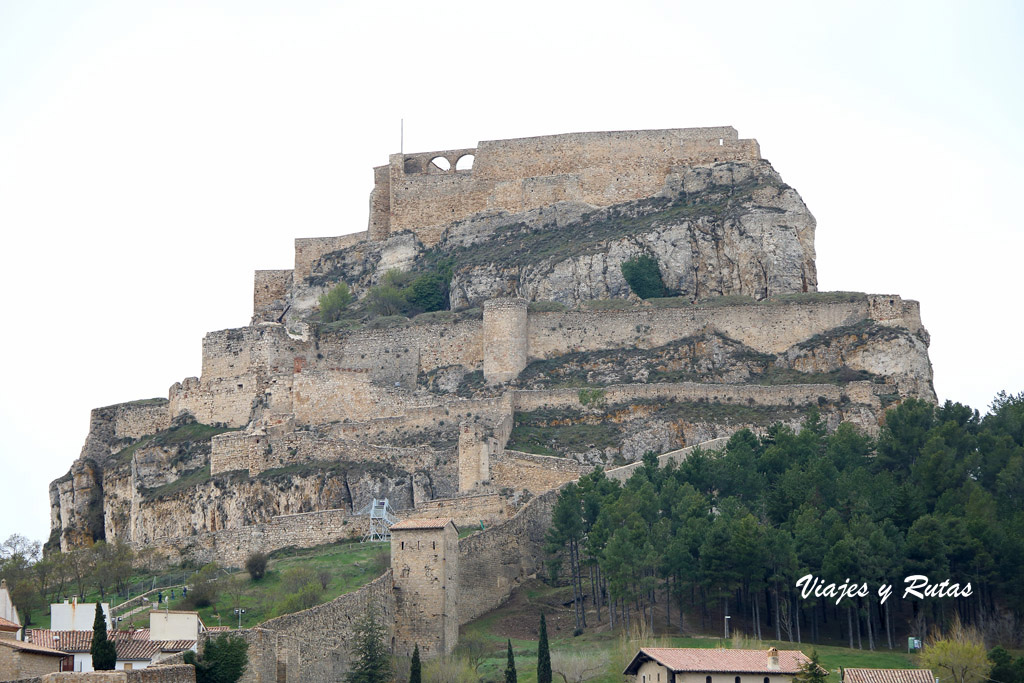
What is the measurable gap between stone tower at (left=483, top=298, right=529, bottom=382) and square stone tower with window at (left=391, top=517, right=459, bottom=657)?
22.4 metres

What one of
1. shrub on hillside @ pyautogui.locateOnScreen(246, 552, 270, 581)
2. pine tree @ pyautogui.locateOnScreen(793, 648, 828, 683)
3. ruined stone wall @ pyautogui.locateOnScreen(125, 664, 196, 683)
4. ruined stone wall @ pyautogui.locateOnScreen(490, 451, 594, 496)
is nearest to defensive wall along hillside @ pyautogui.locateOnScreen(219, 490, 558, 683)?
ruined stone wall @ pyautogui.locateOnScreen(125, 664, 196, 683)

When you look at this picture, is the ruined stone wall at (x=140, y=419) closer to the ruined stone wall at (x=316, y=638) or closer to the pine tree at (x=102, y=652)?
the ruined stone wall at (x=316, y=638)

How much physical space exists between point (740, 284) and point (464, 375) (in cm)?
1421

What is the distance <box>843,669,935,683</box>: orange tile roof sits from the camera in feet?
177

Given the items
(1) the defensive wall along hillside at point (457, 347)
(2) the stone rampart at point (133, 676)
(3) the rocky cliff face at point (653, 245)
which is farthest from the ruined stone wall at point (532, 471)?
(2) the stone rampart at point (133, 676)

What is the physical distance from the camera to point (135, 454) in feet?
270

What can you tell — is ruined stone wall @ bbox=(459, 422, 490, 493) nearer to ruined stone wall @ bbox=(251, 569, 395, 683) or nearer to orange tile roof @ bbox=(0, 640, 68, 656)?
ruined stone wall @ bbox=(251, 569, 395, 683)

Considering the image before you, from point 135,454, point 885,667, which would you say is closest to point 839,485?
point 885,667

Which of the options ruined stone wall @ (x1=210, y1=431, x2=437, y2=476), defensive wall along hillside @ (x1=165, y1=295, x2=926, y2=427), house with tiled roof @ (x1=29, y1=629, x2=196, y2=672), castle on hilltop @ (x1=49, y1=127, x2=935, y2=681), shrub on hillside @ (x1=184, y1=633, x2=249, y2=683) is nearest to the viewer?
shrub on hillside @ (x1=184, y1=633, x2=249, y2=683)

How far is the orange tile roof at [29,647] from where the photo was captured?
5145 cm

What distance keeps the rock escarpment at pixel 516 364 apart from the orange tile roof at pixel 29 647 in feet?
52.5

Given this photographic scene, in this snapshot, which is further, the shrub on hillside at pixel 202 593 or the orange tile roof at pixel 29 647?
the shrub on hillside at pixel 202 593

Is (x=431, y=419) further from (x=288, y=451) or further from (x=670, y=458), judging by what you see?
(x=670, y=458)


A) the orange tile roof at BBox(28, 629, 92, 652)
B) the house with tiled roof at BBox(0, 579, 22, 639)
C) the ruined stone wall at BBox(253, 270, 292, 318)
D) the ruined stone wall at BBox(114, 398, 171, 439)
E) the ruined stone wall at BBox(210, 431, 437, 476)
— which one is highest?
the ruined stone wall at BBox(253, 270, 292, 318)
